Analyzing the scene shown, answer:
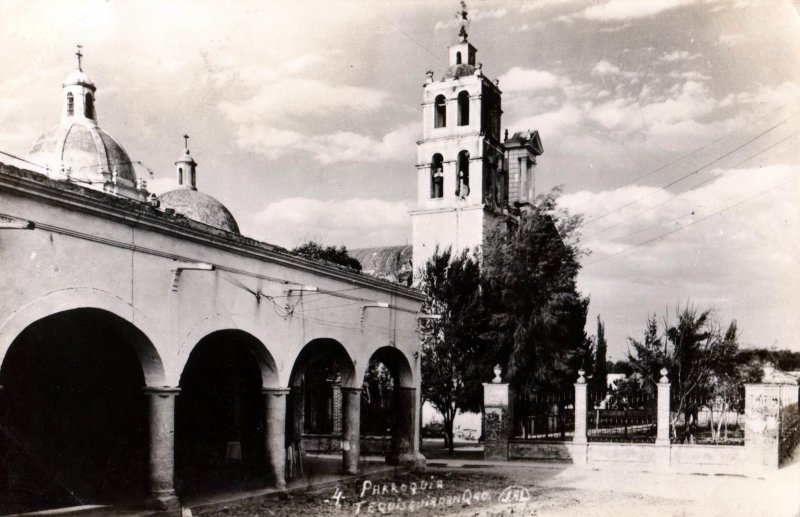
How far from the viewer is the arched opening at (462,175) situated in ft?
105

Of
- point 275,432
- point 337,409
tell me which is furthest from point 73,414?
point 337,409

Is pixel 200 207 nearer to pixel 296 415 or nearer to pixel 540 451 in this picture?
pixel 296 415

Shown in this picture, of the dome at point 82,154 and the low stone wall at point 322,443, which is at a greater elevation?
the dome at point 82,154

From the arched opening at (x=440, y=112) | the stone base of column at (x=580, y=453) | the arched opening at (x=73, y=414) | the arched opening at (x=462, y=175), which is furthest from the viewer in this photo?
the arched opening at (x=440, y=112)

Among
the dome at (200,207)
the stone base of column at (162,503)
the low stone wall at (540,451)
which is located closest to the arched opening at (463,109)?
the dome at (200,207)

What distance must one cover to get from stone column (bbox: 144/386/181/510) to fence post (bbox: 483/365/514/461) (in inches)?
444

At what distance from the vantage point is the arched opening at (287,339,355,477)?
15633mm

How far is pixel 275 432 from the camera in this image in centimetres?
1288

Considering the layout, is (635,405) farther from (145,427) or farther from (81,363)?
(81,363)

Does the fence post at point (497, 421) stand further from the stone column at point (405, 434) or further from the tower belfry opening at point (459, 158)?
the tower belfry opening at point (459, 158)

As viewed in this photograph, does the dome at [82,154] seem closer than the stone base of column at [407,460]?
No

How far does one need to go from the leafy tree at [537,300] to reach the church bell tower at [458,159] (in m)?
5.13

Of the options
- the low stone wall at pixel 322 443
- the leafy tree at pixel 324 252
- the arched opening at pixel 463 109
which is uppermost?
the arched opening at pixel 463 109

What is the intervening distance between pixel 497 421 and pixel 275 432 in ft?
29.2
